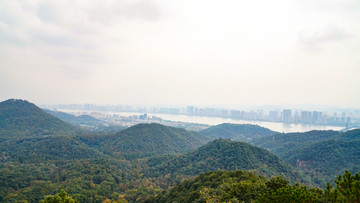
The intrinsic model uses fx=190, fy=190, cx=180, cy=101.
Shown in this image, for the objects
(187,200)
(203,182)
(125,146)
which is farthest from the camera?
(125,146)

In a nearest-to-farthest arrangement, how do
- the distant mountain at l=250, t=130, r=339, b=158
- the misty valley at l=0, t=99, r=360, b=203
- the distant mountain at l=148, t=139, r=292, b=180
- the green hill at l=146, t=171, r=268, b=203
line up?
the green hill at l=146, t=171, r=268, b=203 < the misty valley at l=0, t=99, r=360, b=203 < the distant mountain at l=148, t=139, r=292, b=180 < the distant mountain at l=250, t=130, r=339, b=158

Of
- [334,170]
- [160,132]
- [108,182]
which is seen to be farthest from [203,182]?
[160,132]

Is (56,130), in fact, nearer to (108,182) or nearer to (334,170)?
(108,182)

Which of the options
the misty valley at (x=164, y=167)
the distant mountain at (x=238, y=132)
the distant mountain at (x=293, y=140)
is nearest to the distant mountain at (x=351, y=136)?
the misty valley at (x=164, y=167)

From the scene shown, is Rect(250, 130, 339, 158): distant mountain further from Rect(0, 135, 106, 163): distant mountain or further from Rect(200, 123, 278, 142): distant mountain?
Rect(0, 135, 106, 163): distant mountain

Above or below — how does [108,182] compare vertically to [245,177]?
below

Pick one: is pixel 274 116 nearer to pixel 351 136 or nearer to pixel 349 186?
pixel 351 136

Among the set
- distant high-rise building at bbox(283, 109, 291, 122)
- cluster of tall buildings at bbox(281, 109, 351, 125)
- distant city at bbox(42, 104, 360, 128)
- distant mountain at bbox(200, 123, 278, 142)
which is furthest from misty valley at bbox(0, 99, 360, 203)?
distant high-rise building at bbox(283, 109, 291, 122)
